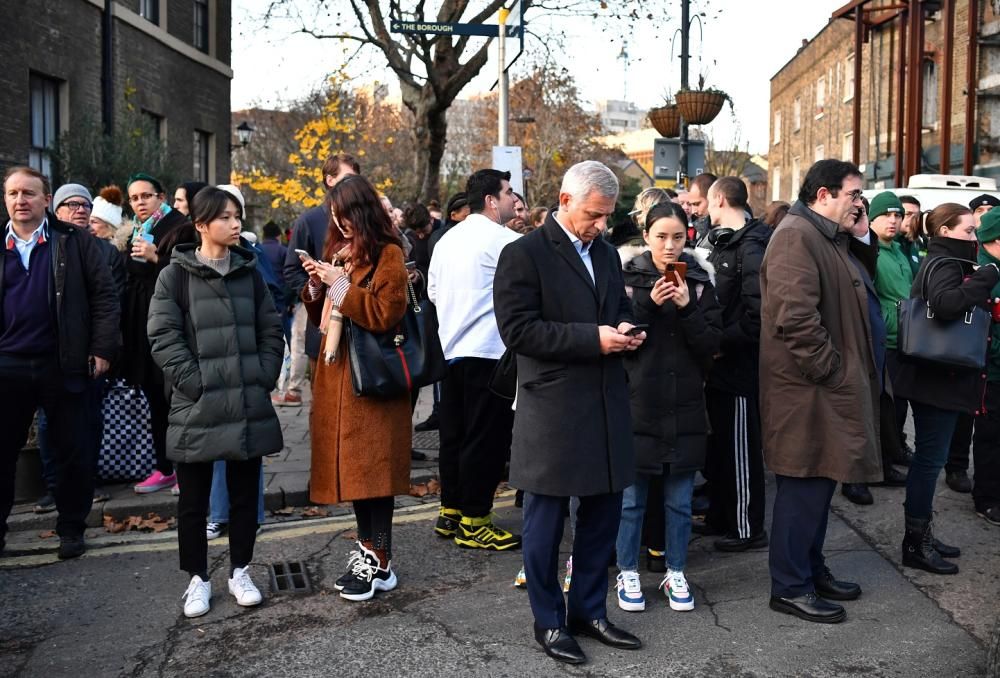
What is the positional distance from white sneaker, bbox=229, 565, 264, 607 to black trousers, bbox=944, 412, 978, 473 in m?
4.86

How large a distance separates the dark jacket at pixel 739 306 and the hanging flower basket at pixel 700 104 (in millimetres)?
9353

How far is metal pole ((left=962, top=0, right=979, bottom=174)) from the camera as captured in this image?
18.6 m

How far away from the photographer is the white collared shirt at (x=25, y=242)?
5691 mm

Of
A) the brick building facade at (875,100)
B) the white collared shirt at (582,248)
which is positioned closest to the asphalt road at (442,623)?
the white collared shirt at (582,248)

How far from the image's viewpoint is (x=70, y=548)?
579cm

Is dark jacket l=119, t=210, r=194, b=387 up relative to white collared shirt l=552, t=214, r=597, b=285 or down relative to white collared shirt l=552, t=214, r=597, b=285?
down

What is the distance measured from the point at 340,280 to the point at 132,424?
2999mm

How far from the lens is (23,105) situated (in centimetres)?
1378

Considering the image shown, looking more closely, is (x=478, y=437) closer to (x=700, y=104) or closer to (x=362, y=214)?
(x=362, y=214)

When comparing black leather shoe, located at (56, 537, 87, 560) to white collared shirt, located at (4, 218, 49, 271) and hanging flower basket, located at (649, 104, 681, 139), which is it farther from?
hanging flower basket, located at (649, 104, 681, 139)

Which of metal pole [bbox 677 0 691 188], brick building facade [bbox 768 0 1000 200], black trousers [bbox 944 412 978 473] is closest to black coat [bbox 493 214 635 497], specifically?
black trousers [bbox 944 412 978 473]

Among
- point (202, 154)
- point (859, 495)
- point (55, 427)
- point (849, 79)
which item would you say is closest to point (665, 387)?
point (859, 495)

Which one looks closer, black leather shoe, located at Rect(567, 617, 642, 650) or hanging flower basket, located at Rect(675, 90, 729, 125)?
black leather shoe, located at Rect(567, 617, 642, 650)

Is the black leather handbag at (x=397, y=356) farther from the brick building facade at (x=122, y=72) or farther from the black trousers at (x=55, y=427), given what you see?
the brick building facade at (x=122, y=72)
